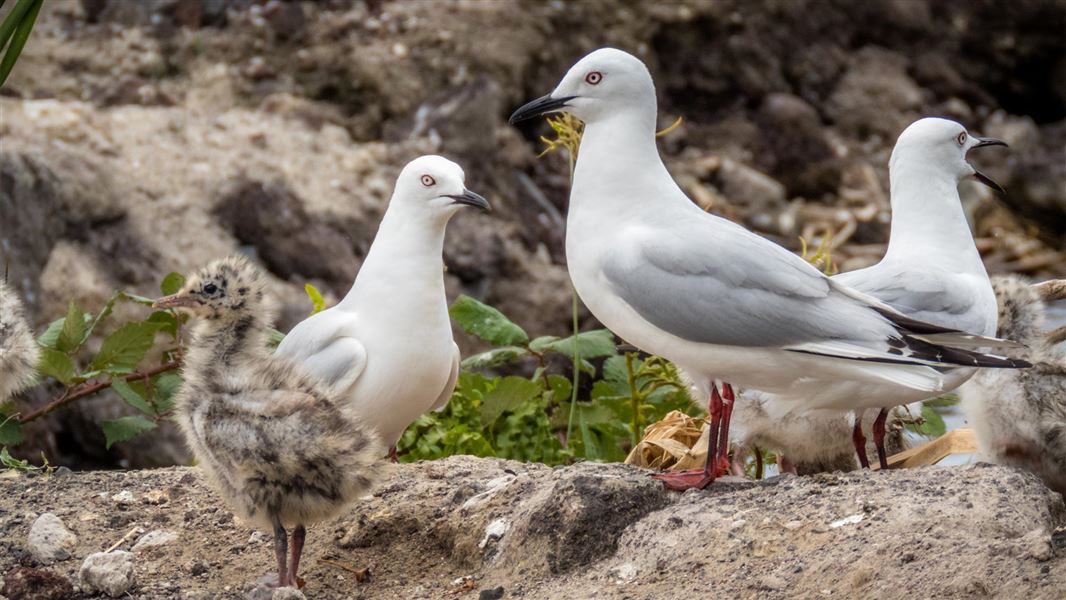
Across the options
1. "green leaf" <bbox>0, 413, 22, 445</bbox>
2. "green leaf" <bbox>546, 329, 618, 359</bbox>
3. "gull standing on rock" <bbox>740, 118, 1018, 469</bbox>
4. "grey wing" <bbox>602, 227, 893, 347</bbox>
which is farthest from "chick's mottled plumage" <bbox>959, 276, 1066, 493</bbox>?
"green leaf" <bbox>0, 413, 22, 445</bbox>

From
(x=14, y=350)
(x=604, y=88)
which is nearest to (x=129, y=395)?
(x=14, y=350)

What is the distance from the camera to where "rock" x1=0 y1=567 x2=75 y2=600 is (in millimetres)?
4164

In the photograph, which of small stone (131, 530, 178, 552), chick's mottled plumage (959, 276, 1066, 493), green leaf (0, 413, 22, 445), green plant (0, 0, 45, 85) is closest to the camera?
green plant (0, 0, 45, 85)

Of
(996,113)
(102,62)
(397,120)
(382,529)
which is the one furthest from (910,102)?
(382,529)

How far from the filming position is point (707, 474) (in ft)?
14.5

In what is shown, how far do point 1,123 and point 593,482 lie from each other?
4.88 metres

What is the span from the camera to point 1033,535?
370 cm

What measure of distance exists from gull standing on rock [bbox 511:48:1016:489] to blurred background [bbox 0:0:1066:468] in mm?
2520

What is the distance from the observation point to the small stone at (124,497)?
196 inches

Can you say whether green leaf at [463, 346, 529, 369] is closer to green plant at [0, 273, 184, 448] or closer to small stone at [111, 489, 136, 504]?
green plant at [0, 273, 184, 448]

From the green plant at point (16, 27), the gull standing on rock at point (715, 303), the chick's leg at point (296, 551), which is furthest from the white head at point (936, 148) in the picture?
the green plant at point (16, 27)

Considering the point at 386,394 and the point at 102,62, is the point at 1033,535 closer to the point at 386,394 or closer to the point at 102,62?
the point at 386,394

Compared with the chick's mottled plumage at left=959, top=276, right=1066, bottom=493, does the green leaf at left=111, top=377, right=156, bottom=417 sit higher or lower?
lower

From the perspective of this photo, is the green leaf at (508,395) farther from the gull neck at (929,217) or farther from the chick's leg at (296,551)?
the chick's leg at (296,551)
